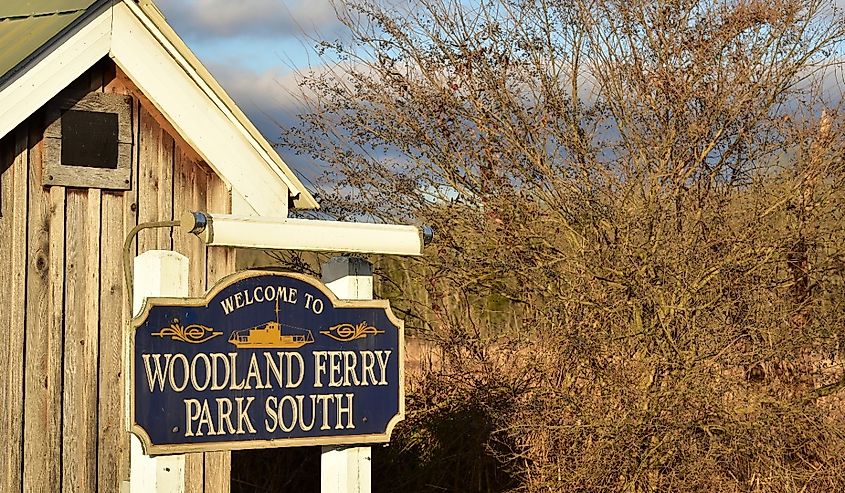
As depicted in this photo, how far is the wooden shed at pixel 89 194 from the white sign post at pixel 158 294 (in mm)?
1295

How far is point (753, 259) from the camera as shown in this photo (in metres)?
9.09

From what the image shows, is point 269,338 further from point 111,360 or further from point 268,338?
point 111,360

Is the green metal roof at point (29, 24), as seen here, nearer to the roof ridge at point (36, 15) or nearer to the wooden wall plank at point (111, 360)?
the roof ridge at point (36, 15)

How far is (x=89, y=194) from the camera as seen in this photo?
19.4 feet

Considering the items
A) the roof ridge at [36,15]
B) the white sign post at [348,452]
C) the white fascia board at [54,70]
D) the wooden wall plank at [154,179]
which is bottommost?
the white sign post at [348,452]

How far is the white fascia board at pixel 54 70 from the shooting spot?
5414 mm

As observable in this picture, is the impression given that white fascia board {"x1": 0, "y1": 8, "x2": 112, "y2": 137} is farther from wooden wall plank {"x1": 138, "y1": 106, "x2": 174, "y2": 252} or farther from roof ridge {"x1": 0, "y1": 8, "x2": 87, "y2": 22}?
wooden wall plank {"x1": 138, "y1": 106, "x2": 174, "y2": 252}

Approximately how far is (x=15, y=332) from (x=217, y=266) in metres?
1.17

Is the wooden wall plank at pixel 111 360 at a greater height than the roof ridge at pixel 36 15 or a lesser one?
lesser

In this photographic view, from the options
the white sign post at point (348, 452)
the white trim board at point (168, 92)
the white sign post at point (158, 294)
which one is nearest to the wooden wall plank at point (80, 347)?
the white trim board at point (168, 92)

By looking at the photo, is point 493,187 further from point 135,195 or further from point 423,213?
point 135,195

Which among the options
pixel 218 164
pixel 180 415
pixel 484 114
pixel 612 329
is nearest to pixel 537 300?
pixel 612 329

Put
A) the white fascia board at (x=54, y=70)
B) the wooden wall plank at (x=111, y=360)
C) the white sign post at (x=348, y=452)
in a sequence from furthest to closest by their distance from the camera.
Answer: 1. the wooden wall plank at (x=111, y=360)
2. the white fascia board at (x=54, y=70)
3. the white sign post at (x=348, y=452)

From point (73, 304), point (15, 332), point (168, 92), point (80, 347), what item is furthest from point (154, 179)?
point (15, 332)
